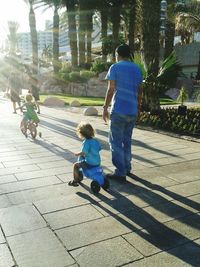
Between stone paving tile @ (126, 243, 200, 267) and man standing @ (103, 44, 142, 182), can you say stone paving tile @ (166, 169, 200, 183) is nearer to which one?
man standing @ (103, 44, 142, 182)

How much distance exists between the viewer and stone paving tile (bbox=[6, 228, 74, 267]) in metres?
3.18

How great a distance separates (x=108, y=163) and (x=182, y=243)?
3.24m

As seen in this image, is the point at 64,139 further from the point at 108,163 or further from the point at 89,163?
the point at 89,163

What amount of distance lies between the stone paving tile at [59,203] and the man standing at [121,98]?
93 centimetres

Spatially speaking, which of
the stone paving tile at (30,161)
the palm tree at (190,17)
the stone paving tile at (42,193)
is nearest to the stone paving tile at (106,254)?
the stone paving tile at (42,193)

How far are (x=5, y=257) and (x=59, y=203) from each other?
1329 mm

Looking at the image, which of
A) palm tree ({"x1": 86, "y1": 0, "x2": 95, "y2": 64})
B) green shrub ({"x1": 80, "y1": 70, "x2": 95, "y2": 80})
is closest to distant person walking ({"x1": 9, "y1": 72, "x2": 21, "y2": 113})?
green shrub ({"x1": 80, "y1": 70, "x2": 95, "y2": 80})

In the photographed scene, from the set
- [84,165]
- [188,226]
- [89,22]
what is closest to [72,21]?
[89,22]

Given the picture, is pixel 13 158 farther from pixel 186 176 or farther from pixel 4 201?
→ pixel 186 176

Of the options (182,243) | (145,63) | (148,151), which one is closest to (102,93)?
(145,63)

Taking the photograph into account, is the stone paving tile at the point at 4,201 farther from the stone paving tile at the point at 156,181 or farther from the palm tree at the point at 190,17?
the palm tree at the point at 190,17

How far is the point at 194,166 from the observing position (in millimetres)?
6223

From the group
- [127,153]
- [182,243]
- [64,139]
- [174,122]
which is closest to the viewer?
[182,243]

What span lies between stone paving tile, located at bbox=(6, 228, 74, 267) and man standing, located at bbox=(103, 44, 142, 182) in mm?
1855
